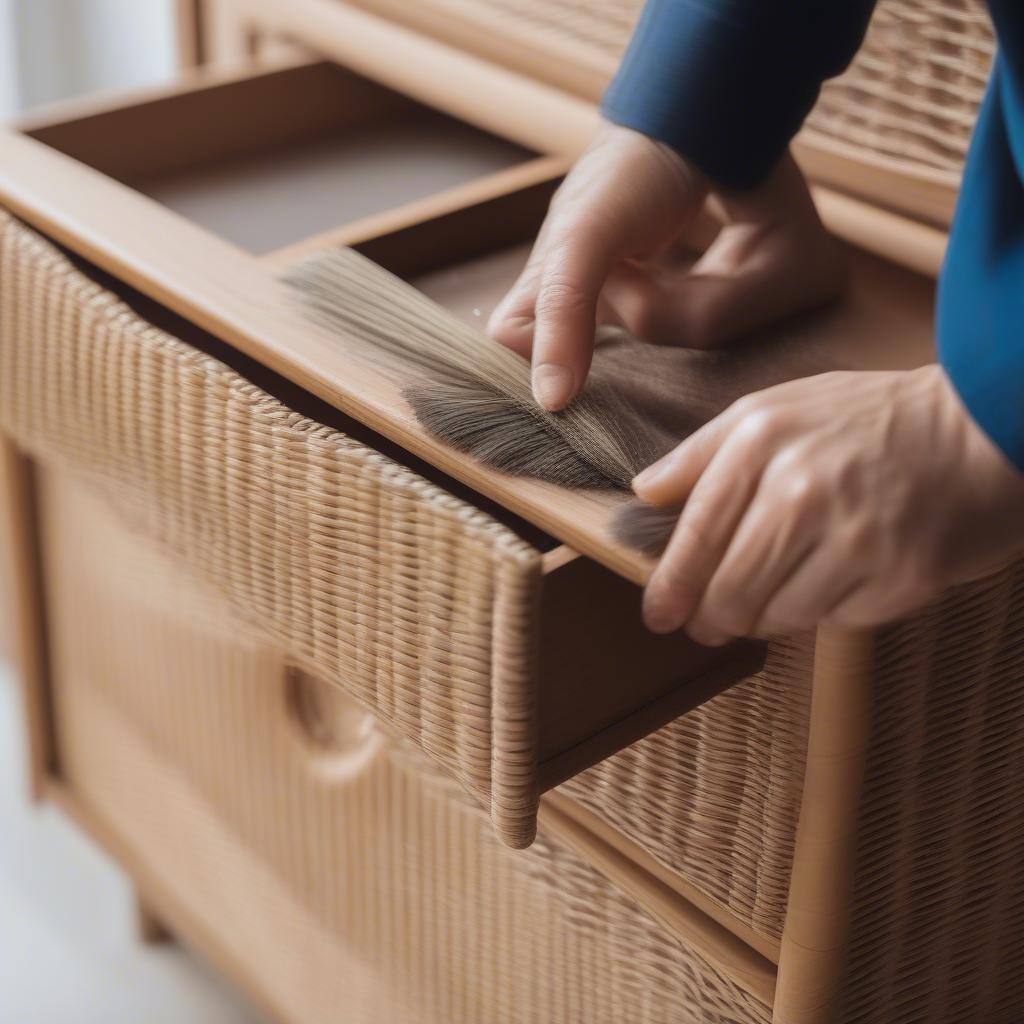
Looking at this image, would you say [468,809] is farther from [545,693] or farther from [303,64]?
[303,64]

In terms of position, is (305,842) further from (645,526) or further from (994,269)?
(994,269)

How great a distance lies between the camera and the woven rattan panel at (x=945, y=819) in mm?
557

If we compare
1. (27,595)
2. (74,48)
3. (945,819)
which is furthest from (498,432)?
(74,48)

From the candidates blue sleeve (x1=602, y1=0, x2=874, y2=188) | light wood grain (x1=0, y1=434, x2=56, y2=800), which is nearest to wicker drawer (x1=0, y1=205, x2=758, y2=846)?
blue sleeve (x1=602, y1=0, x2=874, y2=188)

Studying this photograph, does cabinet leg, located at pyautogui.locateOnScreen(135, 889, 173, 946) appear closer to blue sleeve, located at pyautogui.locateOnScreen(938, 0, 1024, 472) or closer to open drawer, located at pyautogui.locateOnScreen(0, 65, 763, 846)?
open drawer, located at pyautogui.locateOnScreen(0, 65, 763, 846)

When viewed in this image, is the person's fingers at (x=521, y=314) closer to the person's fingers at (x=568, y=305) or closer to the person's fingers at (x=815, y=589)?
the person's fingers at (x=568, y=305)

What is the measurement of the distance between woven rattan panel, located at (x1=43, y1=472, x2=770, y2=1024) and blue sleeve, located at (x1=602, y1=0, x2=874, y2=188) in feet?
1.15

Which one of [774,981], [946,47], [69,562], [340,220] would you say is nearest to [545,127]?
[340,220]

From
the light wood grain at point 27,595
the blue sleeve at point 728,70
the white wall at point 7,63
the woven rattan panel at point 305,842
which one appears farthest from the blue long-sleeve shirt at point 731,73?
the white wall at point 7,63

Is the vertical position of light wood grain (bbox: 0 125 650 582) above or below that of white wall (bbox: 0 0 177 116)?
above

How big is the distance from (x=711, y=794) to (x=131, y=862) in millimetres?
641

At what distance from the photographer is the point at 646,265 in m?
0.74

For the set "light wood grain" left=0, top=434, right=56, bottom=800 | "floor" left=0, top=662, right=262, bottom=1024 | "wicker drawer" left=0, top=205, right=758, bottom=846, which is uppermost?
"wicker drawer" left=0, top=205, right=758, bottom=846

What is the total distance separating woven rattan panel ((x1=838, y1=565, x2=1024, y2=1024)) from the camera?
1.83 ft
